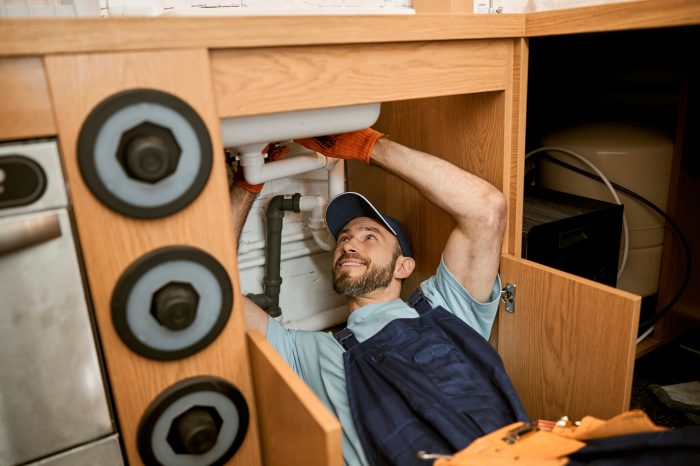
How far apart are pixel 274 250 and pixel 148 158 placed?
0.77 meters

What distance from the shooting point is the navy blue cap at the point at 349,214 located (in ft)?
4.16

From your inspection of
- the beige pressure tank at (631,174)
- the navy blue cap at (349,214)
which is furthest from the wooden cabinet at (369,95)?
the beige pressure tank at (631,174)

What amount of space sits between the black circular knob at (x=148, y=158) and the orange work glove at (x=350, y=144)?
492 mm

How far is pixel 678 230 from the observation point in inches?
55.7

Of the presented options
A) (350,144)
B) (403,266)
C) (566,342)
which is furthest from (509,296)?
(350,144)

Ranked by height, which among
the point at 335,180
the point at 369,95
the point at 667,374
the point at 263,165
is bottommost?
the point at 667,374

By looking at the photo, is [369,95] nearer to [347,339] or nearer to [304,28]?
[304,28]

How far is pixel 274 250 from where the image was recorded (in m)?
1.37

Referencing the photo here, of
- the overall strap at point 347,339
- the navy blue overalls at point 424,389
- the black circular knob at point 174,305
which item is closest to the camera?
the black circular knob at point 174,305

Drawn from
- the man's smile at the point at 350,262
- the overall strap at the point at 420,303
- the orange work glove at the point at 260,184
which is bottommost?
the overall strap at the point at 420,303

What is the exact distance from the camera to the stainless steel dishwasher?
581 mm

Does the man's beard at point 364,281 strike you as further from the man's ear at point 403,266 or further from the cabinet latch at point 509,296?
the cabinet latch at point 509,296

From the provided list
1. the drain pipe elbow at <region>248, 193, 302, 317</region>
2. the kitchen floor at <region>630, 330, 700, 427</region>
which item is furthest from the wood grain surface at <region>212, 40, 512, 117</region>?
the kitchen floor at <region>630, 330, 700, 427</region>

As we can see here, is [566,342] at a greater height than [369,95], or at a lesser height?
lesser
